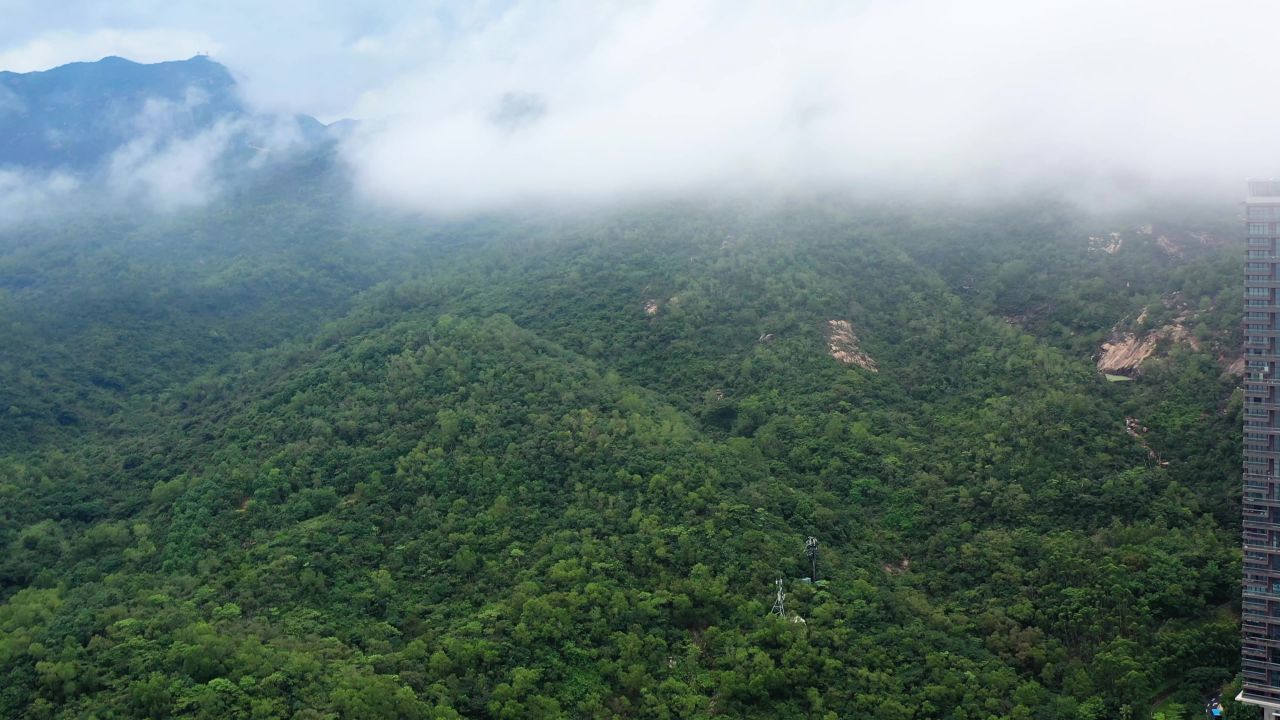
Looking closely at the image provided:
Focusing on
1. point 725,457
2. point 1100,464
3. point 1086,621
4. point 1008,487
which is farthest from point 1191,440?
point 725,457

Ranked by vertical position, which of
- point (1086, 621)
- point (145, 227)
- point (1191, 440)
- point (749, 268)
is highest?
point (145, 227)

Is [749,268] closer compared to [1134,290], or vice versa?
[1134,290]

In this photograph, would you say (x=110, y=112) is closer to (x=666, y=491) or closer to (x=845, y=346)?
(x=845, y=346)

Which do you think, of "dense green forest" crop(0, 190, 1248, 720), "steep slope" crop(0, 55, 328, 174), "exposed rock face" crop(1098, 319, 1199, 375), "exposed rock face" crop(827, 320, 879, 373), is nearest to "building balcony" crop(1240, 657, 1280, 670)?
"dense green forest" crop(0, 190, 1248, 720)

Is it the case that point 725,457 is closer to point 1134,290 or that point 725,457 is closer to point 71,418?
point 1134,290

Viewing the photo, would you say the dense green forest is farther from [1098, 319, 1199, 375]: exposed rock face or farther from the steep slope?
the steep slope

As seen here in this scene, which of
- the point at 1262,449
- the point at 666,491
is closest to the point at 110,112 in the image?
the point at 666,491

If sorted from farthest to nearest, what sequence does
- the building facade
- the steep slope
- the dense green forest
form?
the steep slope
the dense green forest
the building facade
